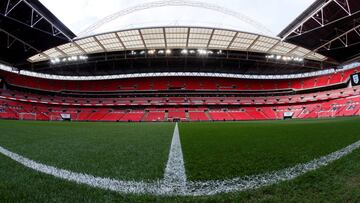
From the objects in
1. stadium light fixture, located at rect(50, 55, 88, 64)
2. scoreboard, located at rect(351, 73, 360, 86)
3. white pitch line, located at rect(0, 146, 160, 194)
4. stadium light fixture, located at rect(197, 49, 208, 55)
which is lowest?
white pitch line, located at rect(0, 146, 160, 194)

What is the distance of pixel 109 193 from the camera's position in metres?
1.40

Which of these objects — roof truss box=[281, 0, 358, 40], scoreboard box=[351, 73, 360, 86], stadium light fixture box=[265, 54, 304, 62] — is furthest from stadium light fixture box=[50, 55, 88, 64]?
scoreboard box=[351, 73, 360, 86]

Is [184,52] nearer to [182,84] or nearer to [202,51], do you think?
[202,51]

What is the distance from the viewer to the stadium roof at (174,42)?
2770 cm

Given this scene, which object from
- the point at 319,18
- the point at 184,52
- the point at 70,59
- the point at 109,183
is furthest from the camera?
the point at 70,59

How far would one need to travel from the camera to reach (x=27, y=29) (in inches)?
917

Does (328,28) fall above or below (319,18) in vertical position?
below

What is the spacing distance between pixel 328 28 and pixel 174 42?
64.7 feet

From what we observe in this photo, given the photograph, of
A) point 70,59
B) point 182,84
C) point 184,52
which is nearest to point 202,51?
point 184,52

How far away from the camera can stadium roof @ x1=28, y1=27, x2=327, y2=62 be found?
27703 millimetres

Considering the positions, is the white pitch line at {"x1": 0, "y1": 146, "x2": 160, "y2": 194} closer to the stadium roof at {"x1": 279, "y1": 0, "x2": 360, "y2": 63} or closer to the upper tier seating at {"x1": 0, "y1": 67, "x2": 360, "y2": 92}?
the stadium roof at {"x1": 279, "y1": 0, "x2": 360, "y2": 63}

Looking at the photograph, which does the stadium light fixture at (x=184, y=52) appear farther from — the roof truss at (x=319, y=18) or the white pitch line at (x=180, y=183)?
the white pitch line at (x=180, y=183)

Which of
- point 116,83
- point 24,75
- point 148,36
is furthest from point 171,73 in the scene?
point 24,75

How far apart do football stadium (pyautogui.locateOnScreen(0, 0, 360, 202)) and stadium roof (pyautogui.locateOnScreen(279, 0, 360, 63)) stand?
17 cm
